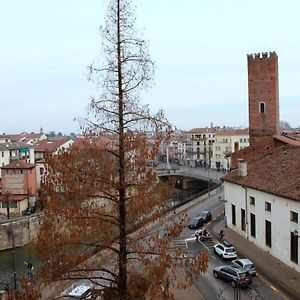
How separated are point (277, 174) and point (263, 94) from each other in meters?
17.0

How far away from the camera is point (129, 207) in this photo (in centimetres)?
1148

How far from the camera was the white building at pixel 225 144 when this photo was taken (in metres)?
113

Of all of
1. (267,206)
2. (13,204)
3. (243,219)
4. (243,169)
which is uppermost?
(243,169)

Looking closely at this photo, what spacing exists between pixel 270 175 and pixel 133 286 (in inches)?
931

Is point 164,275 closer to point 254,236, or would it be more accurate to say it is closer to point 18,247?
→ point 254,236

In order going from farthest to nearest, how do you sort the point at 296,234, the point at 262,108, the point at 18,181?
the point at 18,181, the point at 262,108, the point at 296,234

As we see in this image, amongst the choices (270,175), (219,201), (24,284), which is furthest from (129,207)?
(219,201)

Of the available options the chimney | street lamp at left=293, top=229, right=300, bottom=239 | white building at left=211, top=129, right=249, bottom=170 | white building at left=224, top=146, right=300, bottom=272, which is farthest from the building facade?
white building at left=211, top=129, right=249, bottom=170

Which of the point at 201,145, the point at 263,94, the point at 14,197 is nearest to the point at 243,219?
the point at 263,94

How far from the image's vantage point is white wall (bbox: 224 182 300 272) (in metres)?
28.0

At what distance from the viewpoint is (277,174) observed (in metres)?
32.0

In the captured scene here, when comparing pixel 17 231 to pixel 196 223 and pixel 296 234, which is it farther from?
pixel 296 234

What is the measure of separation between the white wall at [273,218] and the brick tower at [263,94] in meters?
11.2

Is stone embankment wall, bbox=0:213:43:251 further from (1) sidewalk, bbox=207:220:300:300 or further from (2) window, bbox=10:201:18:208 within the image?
(1) sidewalk, bbox=207:220:300:300
